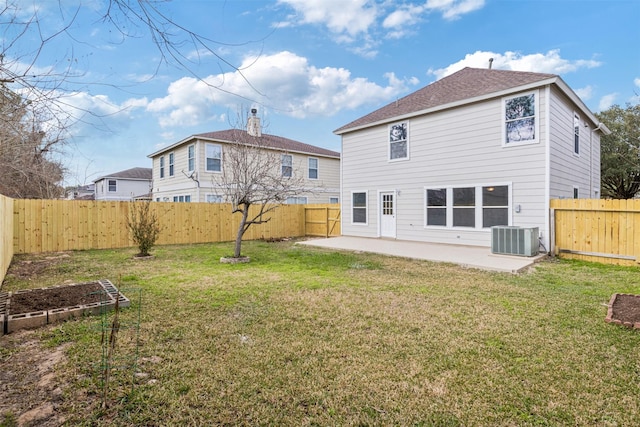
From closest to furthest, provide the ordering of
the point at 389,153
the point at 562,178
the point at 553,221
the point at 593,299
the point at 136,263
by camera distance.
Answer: the point at 593,299 → the point at 136,263 → the point at 553,221 → the point at 562,178 → the point at 389,153

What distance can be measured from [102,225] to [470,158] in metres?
12.2

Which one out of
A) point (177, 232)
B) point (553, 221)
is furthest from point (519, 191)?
point (177, 232)

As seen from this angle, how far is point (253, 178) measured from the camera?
886 centimetres

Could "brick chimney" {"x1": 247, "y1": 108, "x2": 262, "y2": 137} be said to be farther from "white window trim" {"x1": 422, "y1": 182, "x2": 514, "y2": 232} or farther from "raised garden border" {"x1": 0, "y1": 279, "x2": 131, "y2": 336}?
"raised garden border" {"x1": 0, "y1": 279, "x2": 131, "y2": 336}

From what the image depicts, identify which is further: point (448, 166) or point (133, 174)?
point (133, 174)

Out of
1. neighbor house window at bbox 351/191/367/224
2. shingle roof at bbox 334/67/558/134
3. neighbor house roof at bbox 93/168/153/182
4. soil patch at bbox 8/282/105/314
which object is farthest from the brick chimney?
neighbor house roof at bbox 93/168/153/182

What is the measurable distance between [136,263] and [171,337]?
5.47 meters

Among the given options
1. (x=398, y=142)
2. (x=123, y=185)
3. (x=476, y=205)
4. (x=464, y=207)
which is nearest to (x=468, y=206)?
(x=464, y=207)

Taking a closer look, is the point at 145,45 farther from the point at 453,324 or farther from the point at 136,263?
the point at 136,263

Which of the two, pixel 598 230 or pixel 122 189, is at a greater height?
pixel 122 189

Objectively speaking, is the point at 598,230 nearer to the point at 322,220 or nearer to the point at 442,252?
the point at 442,252

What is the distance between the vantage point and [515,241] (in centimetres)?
812

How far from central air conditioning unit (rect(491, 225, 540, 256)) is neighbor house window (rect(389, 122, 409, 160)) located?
4.35 meters

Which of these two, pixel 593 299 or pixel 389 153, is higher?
pixel 389 153
